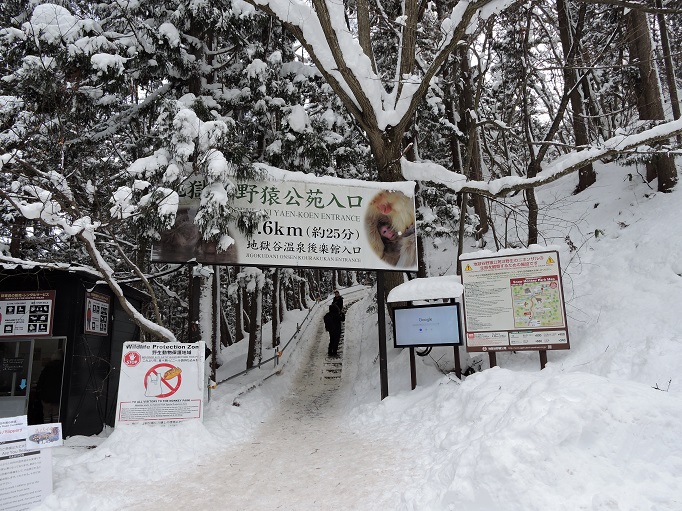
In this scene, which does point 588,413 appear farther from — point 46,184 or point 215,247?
point 46,184

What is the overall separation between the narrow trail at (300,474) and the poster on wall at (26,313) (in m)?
4.30

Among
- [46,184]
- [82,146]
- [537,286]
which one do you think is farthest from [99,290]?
[537,286]

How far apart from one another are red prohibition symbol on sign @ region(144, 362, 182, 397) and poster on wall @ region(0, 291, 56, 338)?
247 cm

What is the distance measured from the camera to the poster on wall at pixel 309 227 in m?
8.79

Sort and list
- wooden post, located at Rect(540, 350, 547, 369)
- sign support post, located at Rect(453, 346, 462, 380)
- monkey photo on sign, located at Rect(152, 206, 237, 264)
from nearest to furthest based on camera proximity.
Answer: wooden post, located at Rect(540, 350, 547, 369) < sign support post, located at Rect(453, 346, 462, 380) < monkey photo on sign, located at Rect(152, 206, 237, 264)

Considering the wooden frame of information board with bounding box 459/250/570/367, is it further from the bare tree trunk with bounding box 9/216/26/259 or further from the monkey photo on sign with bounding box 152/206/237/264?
the bare tree trunk with bounding box 9/216/26/259

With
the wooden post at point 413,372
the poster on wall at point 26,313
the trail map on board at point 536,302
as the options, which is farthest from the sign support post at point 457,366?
the poster on wall at point 26,313

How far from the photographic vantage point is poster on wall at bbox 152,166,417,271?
8.79 m

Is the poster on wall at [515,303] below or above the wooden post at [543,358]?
above

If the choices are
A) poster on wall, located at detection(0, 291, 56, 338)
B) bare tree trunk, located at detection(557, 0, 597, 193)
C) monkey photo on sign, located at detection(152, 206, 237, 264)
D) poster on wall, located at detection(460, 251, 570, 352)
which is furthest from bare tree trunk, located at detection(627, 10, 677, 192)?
poster on wall, located at detection(0, 291, 56, 338)

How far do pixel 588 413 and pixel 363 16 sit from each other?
955 centimetres

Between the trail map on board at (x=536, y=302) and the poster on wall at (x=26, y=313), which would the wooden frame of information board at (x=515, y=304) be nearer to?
the trail map on board at (x=536, y=302)

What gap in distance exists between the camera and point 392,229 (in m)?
9.62

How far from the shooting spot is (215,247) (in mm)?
8781
